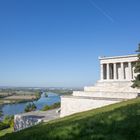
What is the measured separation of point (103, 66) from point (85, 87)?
7056 mm

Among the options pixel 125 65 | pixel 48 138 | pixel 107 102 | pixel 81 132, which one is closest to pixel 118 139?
pixel 81 132

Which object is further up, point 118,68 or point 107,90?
point 118,68

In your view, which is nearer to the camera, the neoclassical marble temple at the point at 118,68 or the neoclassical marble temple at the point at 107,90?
the neoclassical marble temple at the point at 107,90

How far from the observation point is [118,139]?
609 cm

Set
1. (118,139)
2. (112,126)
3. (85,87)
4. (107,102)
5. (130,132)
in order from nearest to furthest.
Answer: (118,139), (130,132), (112,126), (107,102), (85,87)

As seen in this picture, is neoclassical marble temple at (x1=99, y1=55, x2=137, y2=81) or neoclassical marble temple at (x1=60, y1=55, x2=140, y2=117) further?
neoclassical marble temple at (x1=99, y1=55, x2=137, y2=81)

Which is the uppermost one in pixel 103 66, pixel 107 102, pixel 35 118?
pixel 103 66

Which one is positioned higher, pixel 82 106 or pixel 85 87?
pixel 85 87

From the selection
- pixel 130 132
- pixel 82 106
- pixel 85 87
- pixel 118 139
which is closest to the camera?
A: pixel 118 139

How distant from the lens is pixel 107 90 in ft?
93.5

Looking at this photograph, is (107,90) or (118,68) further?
(118,68)

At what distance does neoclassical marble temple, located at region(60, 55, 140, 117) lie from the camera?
940 inches

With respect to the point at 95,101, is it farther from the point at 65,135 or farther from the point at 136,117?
the point at 65,135

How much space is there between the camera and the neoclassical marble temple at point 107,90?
23873 mm
